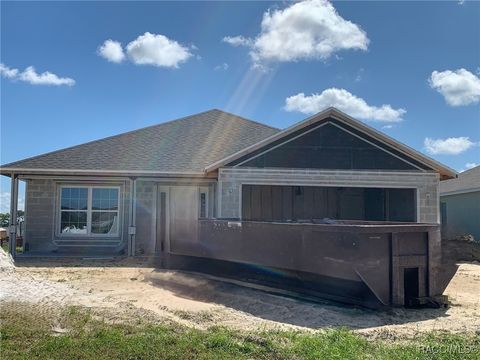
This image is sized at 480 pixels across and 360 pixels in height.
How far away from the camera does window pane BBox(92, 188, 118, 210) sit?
15883 millimetres

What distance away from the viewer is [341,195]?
1780 cm

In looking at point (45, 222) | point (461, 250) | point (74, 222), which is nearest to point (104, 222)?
point (74, 222)

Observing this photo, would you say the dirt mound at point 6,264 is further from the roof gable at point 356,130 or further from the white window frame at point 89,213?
the roof gable at point 356,130

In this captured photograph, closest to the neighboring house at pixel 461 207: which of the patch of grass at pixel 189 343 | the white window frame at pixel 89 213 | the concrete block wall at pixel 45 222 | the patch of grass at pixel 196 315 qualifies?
the white window frame at pixel 89 213

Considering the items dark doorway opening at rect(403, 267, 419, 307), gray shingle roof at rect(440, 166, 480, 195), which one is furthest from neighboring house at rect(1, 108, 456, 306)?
gray shingle roof at rect(440, 166, 480, 195)

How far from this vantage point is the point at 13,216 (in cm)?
1475

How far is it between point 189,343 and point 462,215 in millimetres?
22587

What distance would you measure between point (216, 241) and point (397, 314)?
4.50 meters

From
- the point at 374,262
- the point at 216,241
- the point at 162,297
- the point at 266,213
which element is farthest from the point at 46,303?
the point at 266,213

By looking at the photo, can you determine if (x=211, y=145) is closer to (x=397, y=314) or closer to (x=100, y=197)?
(x=100, y=197)

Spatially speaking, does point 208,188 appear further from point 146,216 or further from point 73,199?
point 73,199

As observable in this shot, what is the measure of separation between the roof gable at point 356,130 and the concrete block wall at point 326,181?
0.34m

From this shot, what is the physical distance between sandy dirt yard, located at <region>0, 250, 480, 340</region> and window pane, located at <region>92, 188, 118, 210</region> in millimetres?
4517

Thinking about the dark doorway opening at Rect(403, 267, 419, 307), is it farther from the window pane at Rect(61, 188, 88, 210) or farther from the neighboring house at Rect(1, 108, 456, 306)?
the window pane at Rect(61, 188, 88, 210)
